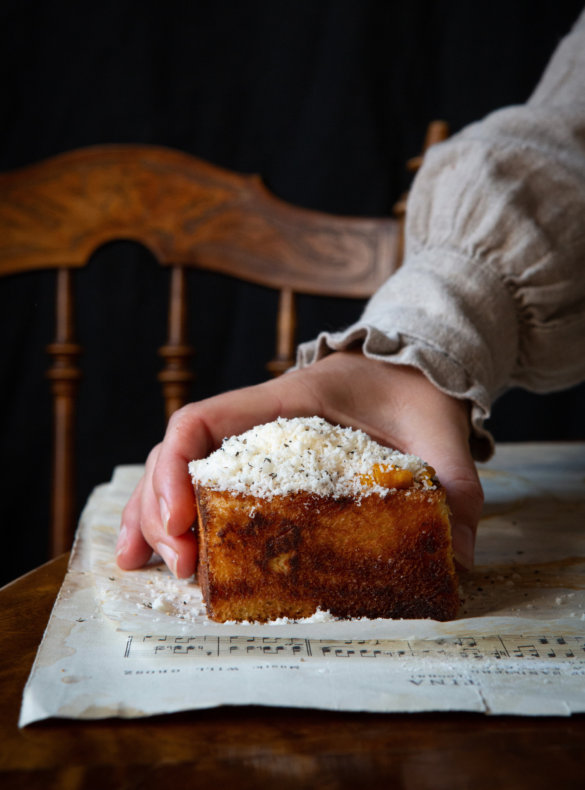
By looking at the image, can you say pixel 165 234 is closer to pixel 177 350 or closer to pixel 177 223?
pixel 177 223

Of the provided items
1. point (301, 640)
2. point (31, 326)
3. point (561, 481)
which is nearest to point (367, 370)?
point (301, 640)

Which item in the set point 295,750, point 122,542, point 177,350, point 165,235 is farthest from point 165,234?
point 295,750

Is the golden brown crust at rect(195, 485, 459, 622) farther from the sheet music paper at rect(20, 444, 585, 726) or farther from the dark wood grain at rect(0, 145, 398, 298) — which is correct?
the dark wood grain at rect(0, 145, 398, 298)

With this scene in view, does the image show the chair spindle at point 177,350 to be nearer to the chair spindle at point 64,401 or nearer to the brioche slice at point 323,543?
the chair spindle at point 64,401

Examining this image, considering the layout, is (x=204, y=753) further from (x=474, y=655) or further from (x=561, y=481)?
(x=561, y=481)

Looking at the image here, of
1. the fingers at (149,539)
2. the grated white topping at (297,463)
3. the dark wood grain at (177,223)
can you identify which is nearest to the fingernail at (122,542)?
the fingers at (149,539)

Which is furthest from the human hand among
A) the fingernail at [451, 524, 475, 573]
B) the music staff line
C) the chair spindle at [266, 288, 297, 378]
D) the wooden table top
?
the chair spindle at [266, 288, 297, 378]
